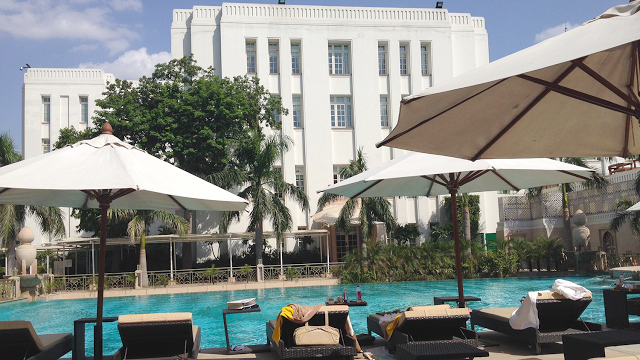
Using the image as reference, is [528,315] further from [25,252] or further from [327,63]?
[327,63]

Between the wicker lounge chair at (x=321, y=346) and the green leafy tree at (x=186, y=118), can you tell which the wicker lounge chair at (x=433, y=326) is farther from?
the green leafy tree at (x=186, y=118)

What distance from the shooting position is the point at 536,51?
10.7ft

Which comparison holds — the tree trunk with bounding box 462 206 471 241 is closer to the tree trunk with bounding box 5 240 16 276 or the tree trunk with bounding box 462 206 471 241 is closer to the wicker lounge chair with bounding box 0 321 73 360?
the tree trunk with bounding box 5 240 16 276

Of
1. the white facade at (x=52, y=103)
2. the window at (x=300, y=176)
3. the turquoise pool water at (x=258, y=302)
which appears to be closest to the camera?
the turquoise pool water at (x=258, y=302)

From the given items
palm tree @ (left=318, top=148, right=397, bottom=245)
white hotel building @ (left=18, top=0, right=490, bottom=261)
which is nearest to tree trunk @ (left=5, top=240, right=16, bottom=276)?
white hotel building @ (left=18, top=0, right=490, bottom=261)

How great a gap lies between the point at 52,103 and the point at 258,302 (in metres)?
26.8

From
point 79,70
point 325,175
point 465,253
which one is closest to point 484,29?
point 325,175

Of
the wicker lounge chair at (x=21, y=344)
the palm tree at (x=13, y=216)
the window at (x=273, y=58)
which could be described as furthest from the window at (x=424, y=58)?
the wicker lounge chair at (x=21, y=344)

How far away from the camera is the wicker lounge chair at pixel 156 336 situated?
19.8 ft

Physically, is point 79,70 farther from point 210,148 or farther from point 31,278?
point 31,278

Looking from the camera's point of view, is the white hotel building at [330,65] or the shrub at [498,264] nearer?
the shrub at [498,264]

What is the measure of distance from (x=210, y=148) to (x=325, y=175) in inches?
277

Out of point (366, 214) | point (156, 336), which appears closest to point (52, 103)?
point (366, 214)

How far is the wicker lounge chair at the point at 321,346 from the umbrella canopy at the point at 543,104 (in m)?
2.93
